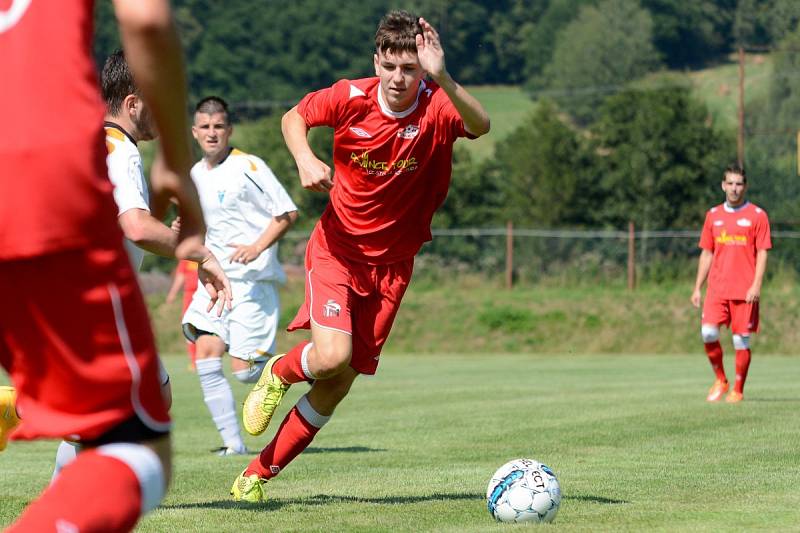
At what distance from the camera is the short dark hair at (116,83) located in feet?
17.5

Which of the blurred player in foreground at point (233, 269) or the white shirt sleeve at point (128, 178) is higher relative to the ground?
the white shirt sleeve at point (128, 178)

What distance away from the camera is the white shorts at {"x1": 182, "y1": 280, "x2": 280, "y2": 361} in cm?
981

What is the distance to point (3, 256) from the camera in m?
2.71

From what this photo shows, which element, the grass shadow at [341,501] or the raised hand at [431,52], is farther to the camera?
the grass shadow at [341,501]

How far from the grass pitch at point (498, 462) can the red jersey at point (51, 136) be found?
3.23 metres

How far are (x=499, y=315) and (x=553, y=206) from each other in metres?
22.2

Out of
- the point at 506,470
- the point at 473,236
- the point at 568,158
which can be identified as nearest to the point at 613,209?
the point at 568,158

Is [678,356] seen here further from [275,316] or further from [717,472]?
[717,472]

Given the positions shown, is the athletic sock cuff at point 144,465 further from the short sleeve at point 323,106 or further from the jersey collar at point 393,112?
the jersey collar at point 393,112

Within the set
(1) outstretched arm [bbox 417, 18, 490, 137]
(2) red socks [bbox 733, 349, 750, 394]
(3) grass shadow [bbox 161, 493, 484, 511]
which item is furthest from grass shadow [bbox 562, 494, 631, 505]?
(2) red socks [bbox 733, 349, 750, 394]

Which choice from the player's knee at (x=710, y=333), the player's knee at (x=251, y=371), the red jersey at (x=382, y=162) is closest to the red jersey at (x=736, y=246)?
the player's knee at (x=710, y=333)

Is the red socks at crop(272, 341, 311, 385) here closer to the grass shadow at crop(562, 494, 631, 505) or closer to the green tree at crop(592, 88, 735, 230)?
the grass shadow at crop(562, 494, 631, 505)

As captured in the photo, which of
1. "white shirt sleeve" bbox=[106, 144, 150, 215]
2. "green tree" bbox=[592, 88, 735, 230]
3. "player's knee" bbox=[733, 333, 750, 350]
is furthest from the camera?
"green tree" bbox=[592, 88, 735, 230]

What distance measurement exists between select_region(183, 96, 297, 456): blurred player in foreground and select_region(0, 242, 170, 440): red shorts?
664cm
